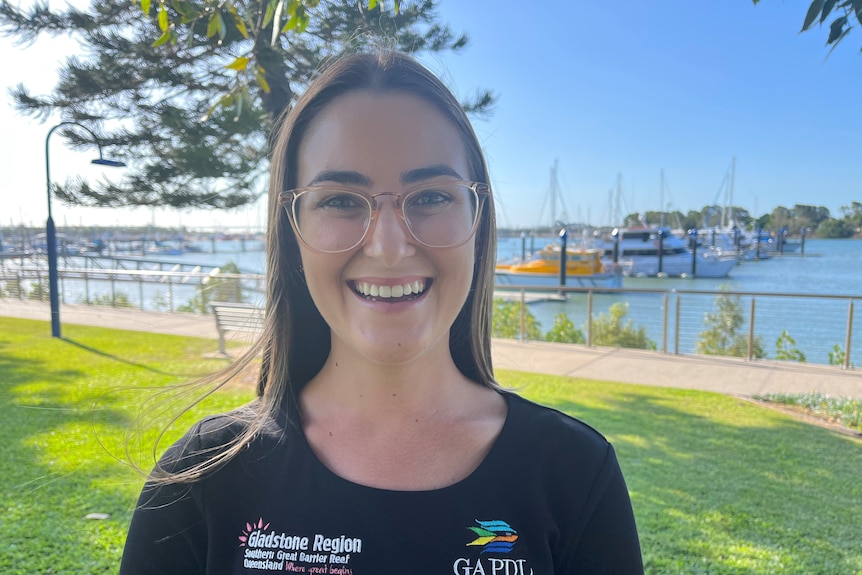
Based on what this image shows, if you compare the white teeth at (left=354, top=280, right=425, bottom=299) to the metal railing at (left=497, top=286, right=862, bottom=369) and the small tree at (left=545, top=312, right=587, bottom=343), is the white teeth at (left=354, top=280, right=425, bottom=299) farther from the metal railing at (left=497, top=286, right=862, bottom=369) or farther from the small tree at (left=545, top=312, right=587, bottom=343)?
the small tree at (left=545, top=312, right=587, bottom=343)

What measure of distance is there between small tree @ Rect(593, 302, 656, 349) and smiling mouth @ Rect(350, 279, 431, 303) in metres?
9.66

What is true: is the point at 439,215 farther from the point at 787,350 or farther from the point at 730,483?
the point at 787,350

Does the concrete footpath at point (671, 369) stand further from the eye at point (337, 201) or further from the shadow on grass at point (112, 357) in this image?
the eye at point (337, 201)

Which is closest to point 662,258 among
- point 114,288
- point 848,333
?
point 848,333

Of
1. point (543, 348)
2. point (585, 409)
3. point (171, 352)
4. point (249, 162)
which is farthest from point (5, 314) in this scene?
point (585, 409)

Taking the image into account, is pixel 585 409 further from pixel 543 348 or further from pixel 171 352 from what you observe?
pixel 171 352

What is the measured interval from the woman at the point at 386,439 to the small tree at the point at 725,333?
939cm

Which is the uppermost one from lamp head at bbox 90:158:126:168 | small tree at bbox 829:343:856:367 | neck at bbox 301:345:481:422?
lamp head at bbox 90:158:126:168

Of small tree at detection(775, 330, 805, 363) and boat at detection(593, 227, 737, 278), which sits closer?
small tree at detection(775, 330, 805, 363)

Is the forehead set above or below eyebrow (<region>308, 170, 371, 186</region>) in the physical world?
above

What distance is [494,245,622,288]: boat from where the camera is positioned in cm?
3625

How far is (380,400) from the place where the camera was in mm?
1141

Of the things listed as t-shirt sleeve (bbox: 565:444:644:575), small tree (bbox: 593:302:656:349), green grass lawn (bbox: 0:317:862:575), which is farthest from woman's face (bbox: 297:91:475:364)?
small tree (bbox: 593:302:656:349)

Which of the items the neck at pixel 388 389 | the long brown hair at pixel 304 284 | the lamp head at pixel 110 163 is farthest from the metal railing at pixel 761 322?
the neck at pixel 388 389
